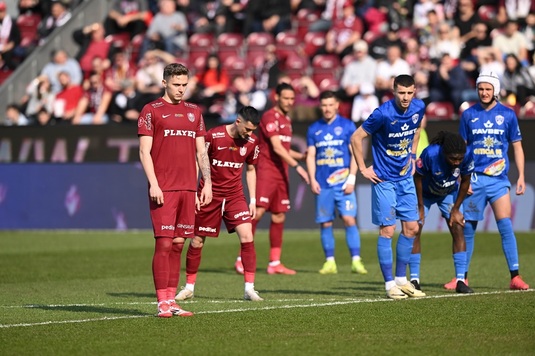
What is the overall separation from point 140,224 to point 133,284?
9235 millimetres

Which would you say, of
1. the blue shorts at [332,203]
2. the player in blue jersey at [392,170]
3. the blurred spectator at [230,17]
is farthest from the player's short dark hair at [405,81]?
the blurred spectator at [230,17]

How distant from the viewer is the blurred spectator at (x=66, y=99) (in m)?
25.9

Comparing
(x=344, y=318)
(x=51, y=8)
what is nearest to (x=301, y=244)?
(x=344, y=318)

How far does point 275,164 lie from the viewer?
52.4 feet

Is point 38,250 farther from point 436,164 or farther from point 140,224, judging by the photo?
point 436,164

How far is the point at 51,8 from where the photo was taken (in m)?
30.6

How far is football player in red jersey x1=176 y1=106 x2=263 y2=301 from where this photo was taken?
12.2 metres

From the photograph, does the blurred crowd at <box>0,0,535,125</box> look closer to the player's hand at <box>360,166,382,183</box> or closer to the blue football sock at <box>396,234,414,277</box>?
the blue football sock at <box>396,234,414,277</box>

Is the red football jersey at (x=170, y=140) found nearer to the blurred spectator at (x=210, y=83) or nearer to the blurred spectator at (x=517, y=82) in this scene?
the blurred spectator at (x=517, y=82)

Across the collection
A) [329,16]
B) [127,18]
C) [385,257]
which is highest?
[127,18]

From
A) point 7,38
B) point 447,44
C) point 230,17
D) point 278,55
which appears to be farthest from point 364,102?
point 7,38

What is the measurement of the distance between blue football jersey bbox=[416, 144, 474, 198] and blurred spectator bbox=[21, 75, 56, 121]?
49.1ft

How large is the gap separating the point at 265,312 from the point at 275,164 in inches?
224

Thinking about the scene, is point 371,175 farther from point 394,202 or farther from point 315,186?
point 315,186
